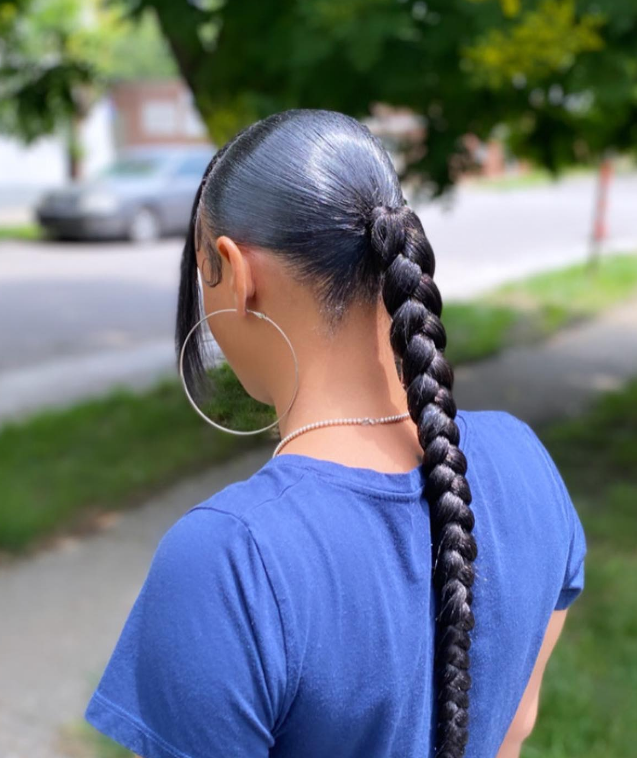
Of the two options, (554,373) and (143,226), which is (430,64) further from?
(143,226)

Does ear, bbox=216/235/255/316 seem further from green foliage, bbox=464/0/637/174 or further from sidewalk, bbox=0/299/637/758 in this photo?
green foliage, bbox=464/0/637/174

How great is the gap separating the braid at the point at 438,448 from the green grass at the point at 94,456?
3.22 meters

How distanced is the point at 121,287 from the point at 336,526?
11174 mm

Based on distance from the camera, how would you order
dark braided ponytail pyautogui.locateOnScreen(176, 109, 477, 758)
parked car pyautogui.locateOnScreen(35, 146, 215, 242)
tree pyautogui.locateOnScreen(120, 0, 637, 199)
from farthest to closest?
parked car pyautogui.locateOnScreen(35, 146, 215, 242), tree pyautogui.locateOnScreen(120, 0, 637, 199), dark braided ponytail pyautogui.locateOnScreen(176, 109, 477, 758)

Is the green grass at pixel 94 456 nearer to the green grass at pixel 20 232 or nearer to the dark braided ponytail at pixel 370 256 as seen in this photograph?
the dark braided ponytail at pixel 370 256

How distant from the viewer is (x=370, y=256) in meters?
1.09

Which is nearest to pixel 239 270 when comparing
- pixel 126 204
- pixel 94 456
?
pixel 94 456

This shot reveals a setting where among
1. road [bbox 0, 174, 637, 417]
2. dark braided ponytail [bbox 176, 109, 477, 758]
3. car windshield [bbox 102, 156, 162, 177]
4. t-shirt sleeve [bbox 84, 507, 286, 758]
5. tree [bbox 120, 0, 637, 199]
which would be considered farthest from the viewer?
car windshield [bbox 102, 156, 162, 177]

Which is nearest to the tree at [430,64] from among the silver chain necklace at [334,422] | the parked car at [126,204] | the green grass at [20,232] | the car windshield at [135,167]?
the silver chain necklace at [334,422]

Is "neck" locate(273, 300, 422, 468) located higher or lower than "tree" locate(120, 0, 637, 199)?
lower

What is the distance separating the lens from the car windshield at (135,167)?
16.9 meters

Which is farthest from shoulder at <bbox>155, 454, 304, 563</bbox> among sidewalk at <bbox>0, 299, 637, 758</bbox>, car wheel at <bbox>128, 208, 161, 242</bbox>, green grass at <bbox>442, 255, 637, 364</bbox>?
car wheel at <bbox>128, 208, 161, 242</bbox>

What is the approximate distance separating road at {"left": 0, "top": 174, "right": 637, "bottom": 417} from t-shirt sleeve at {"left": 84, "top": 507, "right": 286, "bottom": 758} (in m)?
4.27

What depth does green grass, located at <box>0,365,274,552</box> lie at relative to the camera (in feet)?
14.6
